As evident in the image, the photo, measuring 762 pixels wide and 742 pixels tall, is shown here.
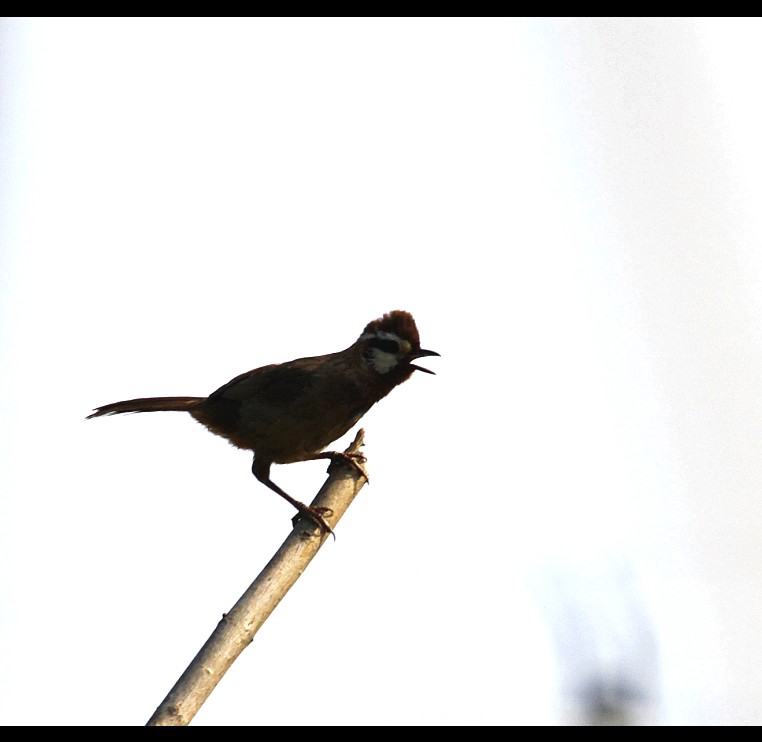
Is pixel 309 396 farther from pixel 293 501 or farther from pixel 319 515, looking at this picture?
pixel 319 515

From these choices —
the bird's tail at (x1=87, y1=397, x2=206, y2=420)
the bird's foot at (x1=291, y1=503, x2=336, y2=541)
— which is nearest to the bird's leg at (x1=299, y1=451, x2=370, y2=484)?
the bird's foot at (x1=291, y1=503, x2=336, y2=541)

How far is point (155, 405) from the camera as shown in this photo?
20.4ft

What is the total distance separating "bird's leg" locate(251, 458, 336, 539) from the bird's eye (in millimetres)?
1076

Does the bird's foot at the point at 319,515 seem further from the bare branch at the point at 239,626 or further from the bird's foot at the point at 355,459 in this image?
the bird's foot at the point at 355,459

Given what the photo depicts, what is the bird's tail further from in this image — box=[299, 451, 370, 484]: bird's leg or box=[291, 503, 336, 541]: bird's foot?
box=[291, 503, 336, 541]: bird's foot

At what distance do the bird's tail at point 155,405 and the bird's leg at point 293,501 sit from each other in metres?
0.57

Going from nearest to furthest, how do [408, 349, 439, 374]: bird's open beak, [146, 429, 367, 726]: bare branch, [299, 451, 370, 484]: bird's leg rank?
[146, 429, 367, 726]: bare branch, [299, 451, 370, 484]: bird's leg, [408, 349, 439, 374]: bird's open beak

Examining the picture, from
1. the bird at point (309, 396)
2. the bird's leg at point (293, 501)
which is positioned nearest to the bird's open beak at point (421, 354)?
the bird at point (309, 396)

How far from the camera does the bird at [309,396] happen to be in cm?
595

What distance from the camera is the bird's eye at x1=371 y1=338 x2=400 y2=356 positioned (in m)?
5.94

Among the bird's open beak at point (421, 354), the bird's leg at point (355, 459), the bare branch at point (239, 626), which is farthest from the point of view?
the bird's open beak at point (421, 354)
